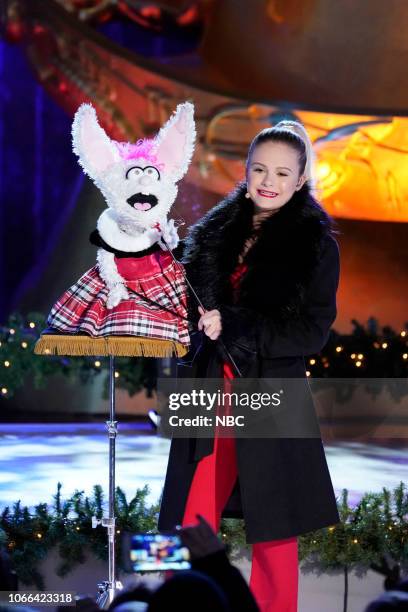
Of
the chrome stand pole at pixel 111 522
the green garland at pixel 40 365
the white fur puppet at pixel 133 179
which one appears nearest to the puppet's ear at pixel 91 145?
the white fur puppet at pixel 133 179

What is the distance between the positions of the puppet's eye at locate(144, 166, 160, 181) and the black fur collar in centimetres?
18

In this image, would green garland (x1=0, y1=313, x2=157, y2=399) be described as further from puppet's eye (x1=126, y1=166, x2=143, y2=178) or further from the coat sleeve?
the coat sleeve

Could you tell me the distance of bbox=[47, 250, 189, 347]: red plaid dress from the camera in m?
2.52

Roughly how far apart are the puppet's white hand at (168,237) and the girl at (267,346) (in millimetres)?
95

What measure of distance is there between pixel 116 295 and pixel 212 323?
290 mm

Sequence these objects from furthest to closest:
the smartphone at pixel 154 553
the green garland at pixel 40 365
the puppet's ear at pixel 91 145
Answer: the green garland at pixel 40 365, the puppet's ear at pixel 91 145, the smartphone at pixel 154 553

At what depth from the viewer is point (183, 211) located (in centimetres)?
645

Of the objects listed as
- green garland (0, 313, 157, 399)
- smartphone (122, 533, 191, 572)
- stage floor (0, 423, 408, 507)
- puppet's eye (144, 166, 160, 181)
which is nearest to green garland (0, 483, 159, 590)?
stage floor (0, 423, 408, 507)

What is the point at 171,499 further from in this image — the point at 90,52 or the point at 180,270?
the point at 90,52

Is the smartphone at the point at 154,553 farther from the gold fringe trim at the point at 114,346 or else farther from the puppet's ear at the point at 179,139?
the puppet's ear at the point at 179,139

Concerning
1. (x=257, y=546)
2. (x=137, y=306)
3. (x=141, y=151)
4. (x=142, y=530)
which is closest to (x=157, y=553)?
(x=257, y=546)

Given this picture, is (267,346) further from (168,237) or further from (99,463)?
(99,463)

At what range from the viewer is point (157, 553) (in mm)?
2041

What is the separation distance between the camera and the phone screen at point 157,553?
6.59ft
